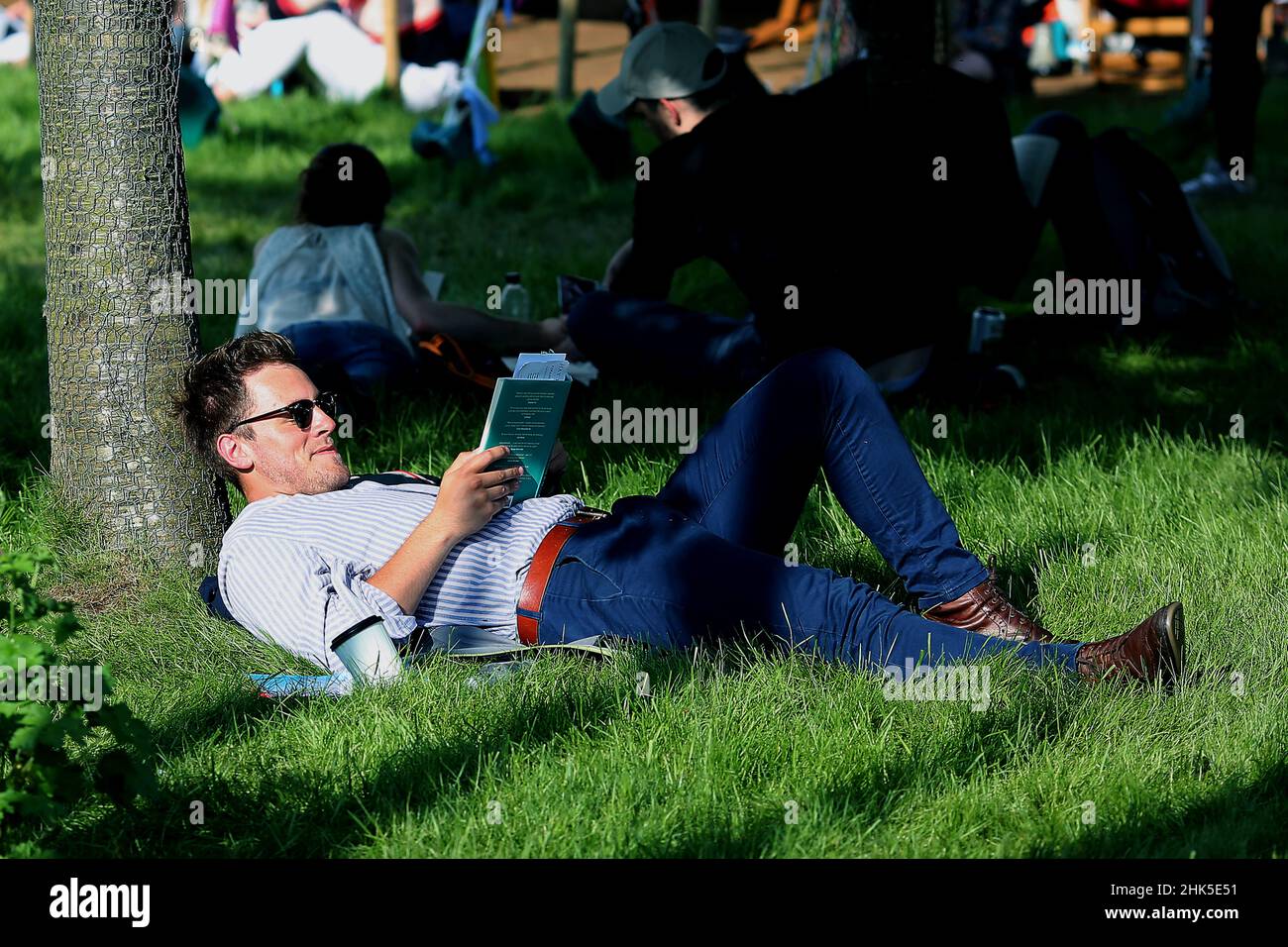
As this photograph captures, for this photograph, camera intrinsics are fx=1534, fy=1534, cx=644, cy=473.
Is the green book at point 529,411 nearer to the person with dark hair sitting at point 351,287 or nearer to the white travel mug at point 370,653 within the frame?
the white travel mug at point 370,653

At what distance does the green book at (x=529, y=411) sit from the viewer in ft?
11.7

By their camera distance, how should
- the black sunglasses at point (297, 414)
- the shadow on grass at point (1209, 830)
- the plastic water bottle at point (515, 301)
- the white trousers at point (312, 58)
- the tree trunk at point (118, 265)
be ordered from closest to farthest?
the shadow on grass at point (1209, 830), the black sunglasses at point (297, 414), the tree trunk at point (118, 265), the plastic water bottle at point (515, 301), the white trousers at point (312, 58)

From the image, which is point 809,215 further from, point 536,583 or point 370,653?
point 370,653

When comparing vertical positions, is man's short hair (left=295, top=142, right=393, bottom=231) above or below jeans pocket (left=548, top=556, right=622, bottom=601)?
above

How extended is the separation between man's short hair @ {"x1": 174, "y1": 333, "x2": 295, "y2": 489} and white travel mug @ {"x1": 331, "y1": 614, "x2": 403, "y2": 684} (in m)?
0.68

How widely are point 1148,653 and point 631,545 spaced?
1177mm

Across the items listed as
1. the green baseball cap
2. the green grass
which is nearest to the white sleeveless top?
the green grass

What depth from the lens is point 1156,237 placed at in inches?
265

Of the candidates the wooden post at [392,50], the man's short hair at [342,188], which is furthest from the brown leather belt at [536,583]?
the wooden post at [392,50]

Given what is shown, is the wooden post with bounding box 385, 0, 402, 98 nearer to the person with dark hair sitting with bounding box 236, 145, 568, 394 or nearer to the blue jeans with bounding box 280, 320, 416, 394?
the person with dark hair sitting with bounding box 236, 145, 568, 394

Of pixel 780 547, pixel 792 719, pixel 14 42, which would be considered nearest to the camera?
pixel 792 719

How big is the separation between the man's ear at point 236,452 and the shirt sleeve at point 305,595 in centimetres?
28

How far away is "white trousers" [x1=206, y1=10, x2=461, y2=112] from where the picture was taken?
12281 mm

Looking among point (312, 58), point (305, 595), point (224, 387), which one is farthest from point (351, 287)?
point (312, 58)
